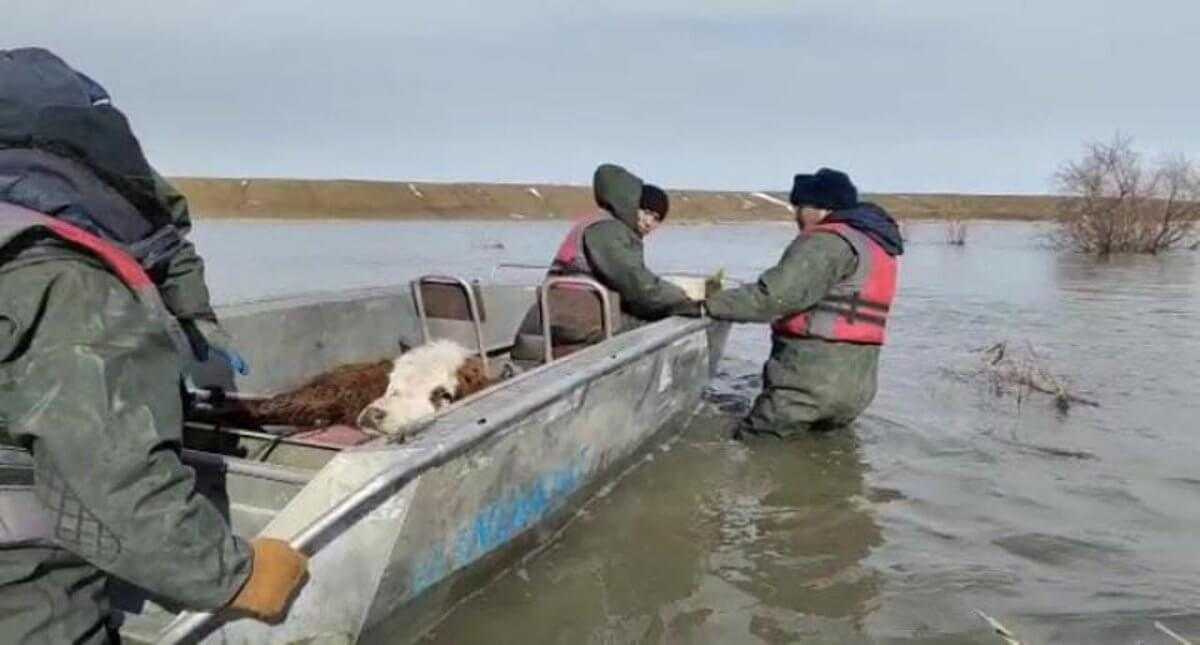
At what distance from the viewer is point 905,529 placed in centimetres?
534

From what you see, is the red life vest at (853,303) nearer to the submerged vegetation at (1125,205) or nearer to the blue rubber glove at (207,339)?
the blue rubber glove at (207,339)

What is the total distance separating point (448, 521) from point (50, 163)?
1784 millimetres

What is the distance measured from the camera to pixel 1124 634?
404cm

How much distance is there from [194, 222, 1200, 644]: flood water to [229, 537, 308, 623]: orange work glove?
1.51m

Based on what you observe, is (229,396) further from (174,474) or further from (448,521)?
(174,474)

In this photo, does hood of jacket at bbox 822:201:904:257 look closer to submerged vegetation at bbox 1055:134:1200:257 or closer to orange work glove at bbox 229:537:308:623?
orange work glove at bbox 229:537:308:623

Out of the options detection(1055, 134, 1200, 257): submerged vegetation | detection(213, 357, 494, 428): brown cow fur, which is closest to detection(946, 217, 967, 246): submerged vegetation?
detection(1055, 134, 1200, 257): submerged vegetation

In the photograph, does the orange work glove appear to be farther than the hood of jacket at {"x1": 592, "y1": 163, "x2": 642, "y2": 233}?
No

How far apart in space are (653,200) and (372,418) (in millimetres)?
2869

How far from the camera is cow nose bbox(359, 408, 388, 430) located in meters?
4.10

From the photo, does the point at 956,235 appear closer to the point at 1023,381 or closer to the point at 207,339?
the point at 1023,381

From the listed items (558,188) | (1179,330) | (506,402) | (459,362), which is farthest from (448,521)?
(558,188)

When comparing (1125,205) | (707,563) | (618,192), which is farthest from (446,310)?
(1125,205)

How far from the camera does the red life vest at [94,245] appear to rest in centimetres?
181
